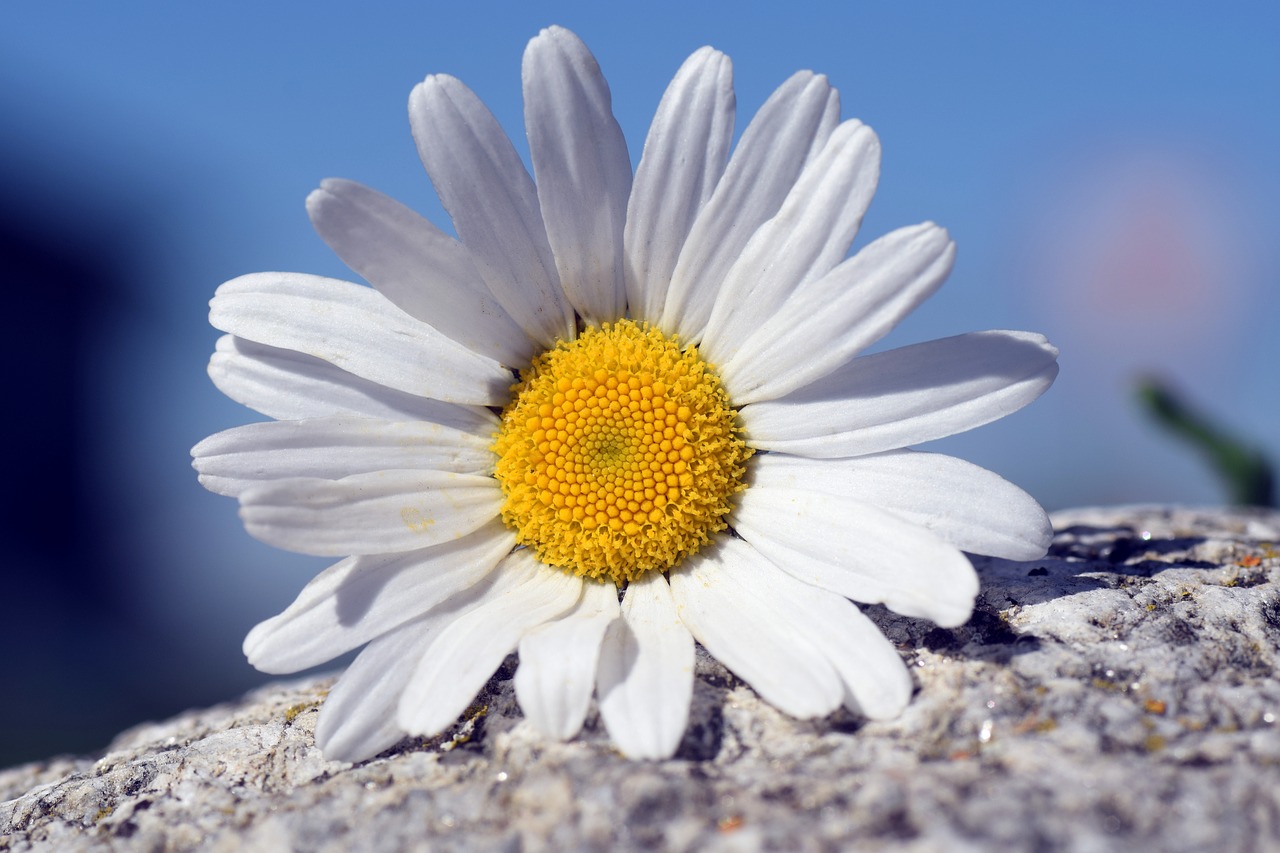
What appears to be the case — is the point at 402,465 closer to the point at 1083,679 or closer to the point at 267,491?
the point at 267,491

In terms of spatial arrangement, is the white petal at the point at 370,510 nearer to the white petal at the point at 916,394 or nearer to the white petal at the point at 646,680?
the white petal at the point at 646,680

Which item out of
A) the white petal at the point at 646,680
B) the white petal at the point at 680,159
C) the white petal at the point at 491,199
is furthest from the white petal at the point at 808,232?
the white petal at the point at 646,680

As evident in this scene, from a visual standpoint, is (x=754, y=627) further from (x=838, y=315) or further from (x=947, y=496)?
(x=838, y=315)

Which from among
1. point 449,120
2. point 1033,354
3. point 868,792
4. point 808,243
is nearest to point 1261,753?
point 868,792

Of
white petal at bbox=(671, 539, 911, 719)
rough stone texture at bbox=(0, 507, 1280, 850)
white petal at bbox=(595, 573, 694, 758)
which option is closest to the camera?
rough stone texture at bbox=(0, 507, 1280, 850)

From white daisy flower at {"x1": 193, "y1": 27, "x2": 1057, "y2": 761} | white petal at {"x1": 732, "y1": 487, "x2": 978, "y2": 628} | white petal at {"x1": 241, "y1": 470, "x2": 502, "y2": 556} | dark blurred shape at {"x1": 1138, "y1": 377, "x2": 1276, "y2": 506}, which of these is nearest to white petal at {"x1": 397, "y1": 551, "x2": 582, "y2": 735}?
white daisy flower at {"x1": 193, "y1": 27, "x2": 1057, "y2": 761}

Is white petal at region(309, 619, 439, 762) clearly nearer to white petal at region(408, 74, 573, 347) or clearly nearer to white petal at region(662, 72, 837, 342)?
white petal at region(408, 74, 573, 347)

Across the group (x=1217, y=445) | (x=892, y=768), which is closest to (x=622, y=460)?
(x=892, y=768)
